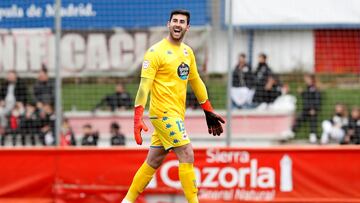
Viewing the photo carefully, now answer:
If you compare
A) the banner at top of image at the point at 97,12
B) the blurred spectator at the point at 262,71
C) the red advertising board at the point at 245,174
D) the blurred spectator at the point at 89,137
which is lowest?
the red advertising board at the point at 245,174

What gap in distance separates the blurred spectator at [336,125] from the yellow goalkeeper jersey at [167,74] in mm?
4399

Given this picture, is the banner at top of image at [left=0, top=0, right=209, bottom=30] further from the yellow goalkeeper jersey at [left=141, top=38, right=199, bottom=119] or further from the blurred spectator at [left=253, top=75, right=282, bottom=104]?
the yellow goalkeeper jersey at [left=141, top=38, right=199, bottom=119]

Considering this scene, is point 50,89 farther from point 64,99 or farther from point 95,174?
point 95,174

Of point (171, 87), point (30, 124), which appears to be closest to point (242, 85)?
point (30, 124)

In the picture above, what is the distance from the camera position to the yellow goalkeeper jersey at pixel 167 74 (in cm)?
854

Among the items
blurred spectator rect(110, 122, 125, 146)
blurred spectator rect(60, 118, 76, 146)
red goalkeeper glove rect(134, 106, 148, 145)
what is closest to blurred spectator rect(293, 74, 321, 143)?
blurred spectator rect(110, 122, 125, 146)

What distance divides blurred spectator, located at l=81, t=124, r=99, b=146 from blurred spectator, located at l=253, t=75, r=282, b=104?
232cm

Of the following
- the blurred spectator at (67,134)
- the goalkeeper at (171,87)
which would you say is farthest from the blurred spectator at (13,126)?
the goalkeeper at (171,87)

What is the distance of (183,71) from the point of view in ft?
28.5

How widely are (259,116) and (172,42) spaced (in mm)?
4597

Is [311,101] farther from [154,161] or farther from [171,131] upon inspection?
[171,131]

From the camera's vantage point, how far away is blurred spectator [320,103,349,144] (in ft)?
41.7

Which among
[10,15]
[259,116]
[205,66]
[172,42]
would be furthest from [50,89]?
[172,42]

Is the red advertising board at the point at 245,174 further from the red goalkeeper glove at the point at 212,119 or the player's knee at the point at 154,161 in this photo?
the player's knee at the point at 154,161
